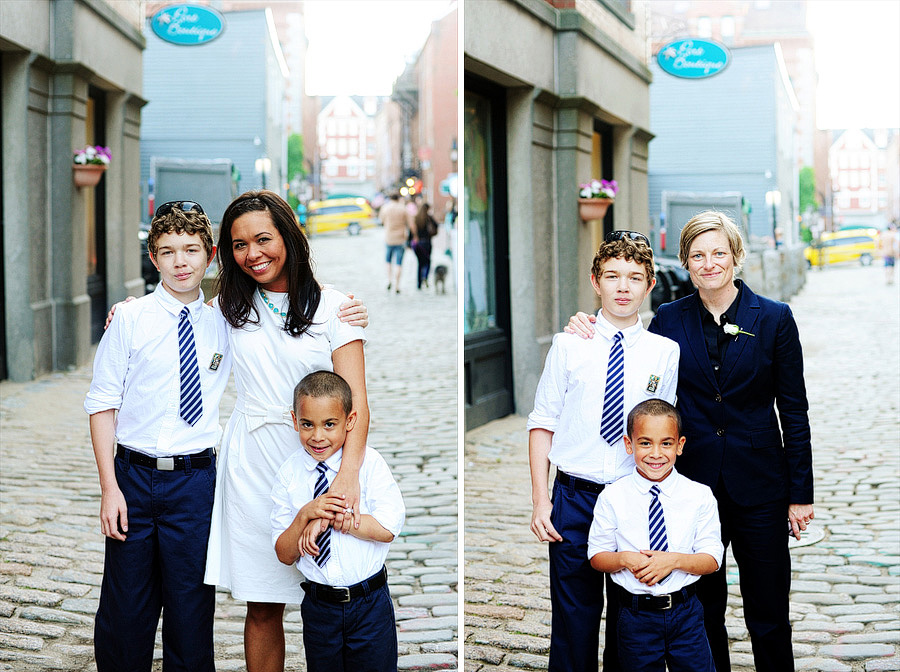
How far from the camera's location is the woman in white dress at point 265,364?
9.47 ft

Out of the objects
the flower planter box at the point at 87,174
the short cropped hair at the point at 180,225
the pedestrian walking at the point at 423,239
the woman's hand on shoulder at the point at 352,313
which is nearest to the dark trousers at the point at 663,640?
the woman's hand on shoulder at the point at 352,313

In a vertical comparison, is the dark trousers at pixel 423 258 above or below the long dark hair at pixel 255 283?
above

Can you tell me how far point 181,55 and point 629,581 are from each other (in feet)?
9.90

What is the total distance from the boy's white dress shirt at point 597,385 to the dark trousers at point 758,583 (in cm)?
36

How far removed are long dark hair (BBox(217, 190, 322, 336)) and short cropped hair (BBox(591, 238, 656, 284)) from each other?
30.7 inches

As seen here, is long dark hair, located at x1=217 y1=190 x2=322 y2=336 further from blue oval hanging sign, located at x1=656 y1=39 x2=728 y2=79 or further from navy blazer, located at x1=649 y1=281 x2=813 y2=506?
blue oval hanging sign, located at x1=656 y1=39 x2=728 y2=79

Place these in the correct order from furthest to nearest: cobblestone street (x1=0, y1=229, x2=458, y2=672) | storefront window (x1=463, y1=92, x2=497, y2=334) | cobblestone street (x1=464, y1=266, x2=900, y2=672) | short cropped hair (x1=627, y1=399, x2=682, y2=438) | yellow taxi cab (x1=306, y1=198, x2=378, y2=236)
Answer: storefront window (x1=463, y1=92, x2=497, y2=334), yellow taxi cab (x1=306, y1=198, x2=378, y2=236), cobblestone street (x1=464, y1=266, x2=900, y2=672), cobblestone street (x1=0, y1=229, x2=458, y2=672), short cropped hair (x1=627, y1=399, x2=682, y2=438)

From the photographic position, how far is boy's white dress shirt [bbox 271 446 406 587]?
9.31 feet

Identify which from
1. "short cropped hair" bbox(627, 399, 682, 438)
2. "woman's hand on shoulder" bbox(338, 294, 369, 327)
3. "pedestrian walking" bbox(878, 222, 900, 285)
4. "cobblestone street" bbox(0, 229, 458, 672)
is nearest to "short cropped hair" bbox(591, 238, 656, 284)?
"short cropped hair" bbox(627, 399, 682, 438)

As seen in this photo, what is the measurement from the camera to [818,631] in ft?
13.4

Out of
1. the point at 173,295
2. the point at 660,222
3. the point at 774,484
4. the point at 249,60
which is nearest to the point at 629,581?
the point at 774,484

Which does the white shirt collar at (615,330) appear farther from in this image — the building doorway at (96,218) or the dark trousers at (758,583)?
the building doorway at (96,218)

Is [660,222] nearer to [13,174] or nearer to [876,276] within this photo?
[876,276]

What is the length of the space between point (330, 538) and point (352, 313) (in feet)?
2.01
